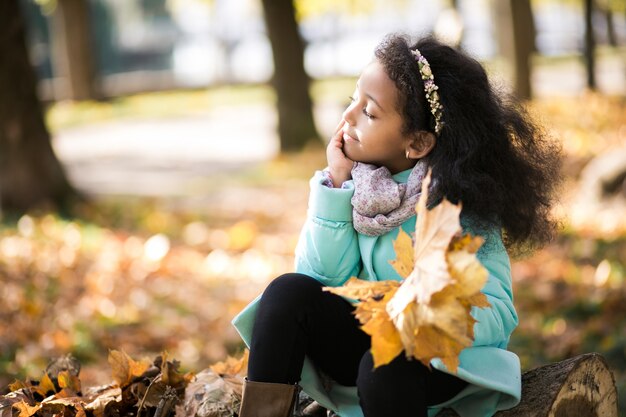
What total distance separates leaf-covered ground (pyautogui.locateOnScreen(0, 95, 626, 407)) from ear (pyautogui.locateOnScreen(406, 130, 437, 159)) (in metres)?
1.05

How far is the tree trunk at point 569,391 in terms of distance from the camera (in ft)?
8.20

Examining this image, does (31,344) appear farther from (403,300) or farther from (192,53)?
(192,53)

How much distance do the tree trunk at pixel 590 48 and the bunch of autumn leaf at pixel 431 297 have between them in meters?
12.7

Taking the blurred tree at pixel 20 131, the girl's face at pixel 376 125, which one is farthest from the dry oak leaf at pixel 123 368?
the blurred tree at pixel 20 131

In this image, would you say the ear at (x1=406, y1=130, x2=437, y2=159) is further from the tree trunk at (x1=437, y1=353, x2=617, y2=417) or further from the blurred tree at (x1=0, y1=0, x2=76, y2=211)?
the blurred tree at (x1=0, y1=0, x2=76, y2=211)

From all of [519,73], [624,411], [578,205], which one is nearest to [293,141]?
[519,73]

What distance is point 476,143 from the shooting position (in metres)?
2.46

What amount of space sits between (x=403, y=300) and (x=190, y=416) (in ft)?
3.25

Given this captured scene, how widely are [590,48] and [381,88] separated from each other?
12508mm

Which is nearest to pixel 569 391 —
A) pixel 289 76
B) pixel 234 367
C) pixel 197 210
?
pixel 234 367

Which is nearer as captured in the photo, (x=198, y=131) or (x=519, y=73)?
(x=519, y=73)

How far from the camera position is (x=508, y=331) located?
98.4 inches

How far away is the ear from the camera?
2553 millimetres

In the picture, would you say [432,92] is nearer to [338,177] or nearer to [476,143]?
[476,143]
